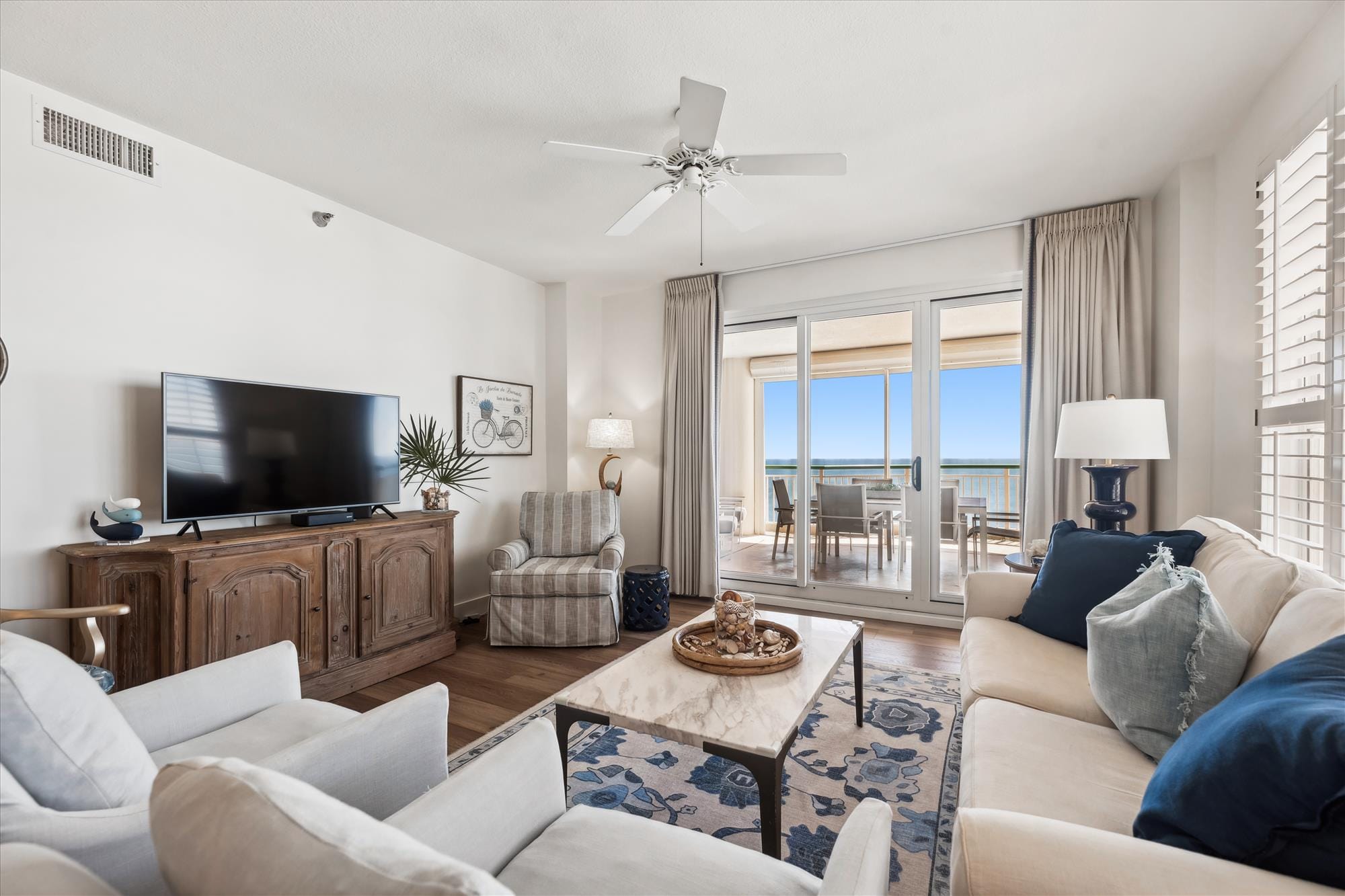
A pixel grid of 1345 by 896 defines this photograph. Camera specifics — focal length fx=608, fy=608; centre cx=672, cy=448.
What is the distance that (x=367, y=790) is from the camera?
125cm

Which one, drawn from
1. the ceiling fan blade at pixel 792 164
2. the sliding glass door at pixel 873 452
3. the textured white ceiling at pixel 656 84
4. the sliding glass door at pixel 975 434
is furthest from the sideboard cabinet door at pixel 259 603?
the sliding glass door at pixel 975 434

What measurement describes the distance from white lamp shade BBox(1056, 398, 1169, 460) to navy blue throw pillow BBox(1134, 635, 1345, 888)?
5.83 ft

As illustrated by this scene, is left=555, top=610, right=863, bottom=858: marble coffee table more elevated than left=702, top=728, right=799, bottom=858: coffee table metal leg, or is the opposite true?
left=555, top=610, right=863, bottom=858: marble coffee table

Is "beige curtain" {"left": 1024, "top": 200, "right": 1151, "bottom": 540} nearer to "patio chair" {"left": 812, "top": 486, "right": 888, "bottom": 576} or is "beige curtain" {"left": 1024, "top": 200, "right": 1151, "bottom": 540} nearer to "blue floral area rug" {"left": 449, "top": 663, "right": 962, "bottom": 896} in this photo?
"patio chair" {"left": 812, "top": 486, "right": 888, "bottom": 576}

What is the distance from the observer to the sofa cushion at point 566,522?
164 inches

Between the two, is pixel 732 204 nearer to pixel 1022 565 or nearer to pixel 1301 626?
pixel 1022 565

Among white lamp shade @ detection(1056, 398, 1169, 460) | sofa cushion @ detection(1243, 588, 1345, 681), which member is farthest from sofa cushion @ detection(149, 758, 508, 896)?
white lamp shade @ detection(1056, 398, 1169, 460)

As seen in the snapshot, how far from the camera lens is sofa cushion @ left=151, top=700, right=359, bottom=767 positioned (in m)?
1.46

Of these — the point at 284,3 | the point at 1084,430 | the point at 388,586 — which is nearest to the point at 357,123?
the point at 284,3

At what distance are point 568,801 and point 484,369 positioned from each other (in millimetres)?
3146

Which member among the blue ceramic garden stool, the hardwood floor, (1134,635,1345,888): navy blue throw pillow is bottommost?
the hardwood floor

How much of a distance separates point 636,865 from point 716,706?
0.68 metres

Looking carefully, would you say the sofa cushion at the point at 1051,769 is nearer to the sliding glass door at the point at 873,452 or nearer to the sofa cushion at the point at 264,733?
the sofa cushion at the point at 264,733

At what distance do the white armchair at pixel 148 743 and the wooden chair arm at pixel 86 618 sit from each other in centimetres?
66
